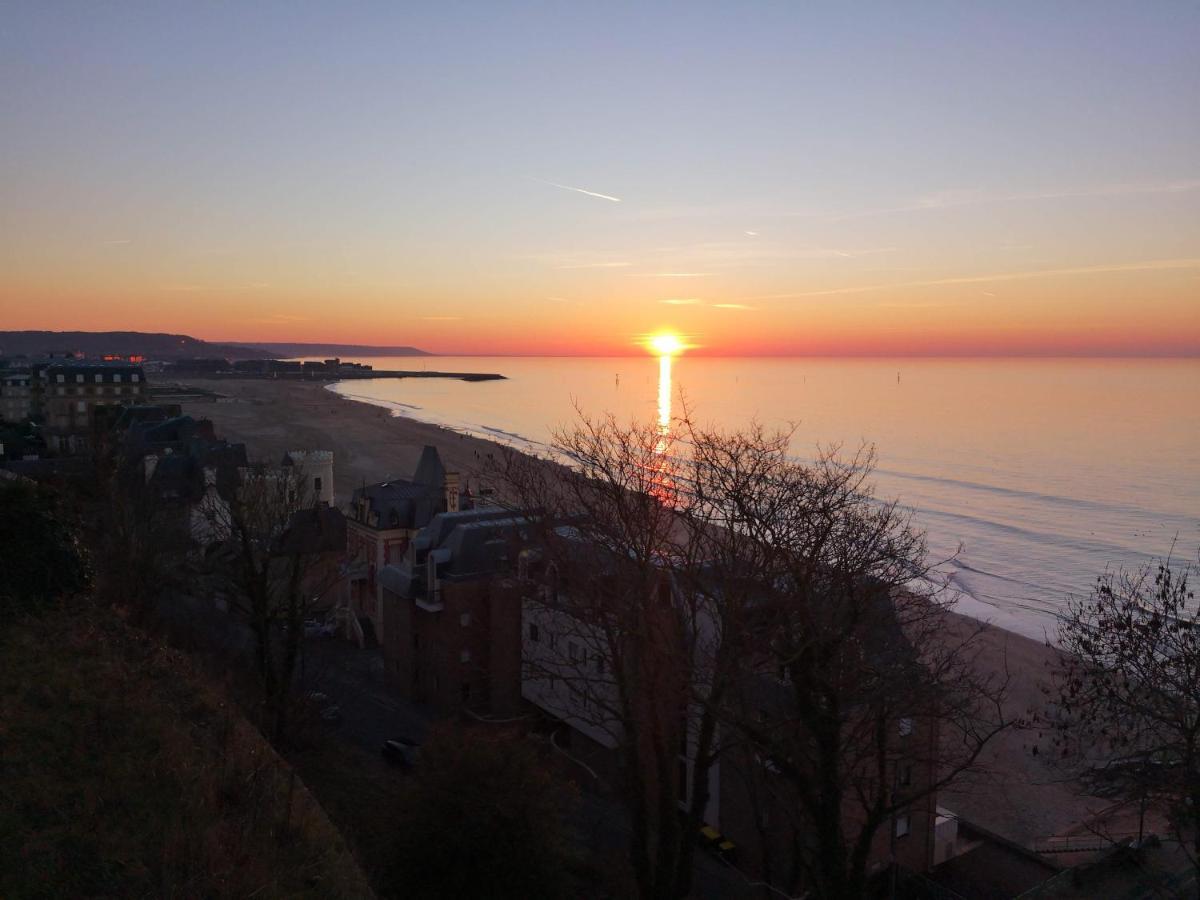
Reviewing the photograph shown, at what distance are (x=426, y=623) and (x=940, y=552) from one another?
39147mm

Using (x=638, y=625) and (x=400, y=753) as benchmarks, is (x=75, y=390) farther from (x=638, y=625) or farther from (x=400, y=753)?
(x=638, y=625)

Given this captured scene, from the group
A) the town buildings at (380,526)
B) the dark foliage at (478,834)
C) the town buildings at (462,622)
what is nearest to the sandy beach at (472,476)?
the town buildings at (380,526)

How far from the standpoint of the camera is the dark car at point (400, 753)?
2470 cm

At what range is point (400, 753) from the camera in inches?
979

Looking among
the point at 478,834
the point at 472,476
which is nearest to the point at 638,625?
the point at 478,834

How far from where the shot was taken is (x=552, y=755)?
86.4 feet

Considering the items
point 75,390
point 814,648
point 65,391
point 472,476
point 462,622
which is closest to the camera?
point 814,648

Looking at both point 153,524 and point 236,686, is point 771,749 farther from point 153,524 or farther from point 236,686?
point 153,524

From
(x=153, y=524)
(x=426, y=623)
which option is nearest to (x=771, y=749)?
(x=426, y=623)

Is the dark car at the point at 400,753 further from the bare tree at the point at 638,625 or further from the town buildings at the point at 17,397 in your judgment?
the town buildings at the point at 17,397

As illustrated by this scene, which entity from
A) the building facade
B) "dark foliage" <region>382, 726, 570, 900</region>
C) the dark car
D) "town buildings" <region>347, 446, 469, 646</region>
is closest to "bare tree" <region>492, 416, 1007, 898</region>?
"dark foliage" <region>382, 726, 570, 900</region>

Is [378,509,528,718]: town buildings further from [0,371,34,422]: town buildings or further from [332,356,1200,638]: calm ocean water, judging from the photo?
[0,371,34,422]: town buildings

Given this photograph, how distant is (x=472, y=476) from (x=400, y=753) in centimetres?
2732

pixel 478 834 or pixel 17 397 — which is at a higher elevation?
pixel 17 397
